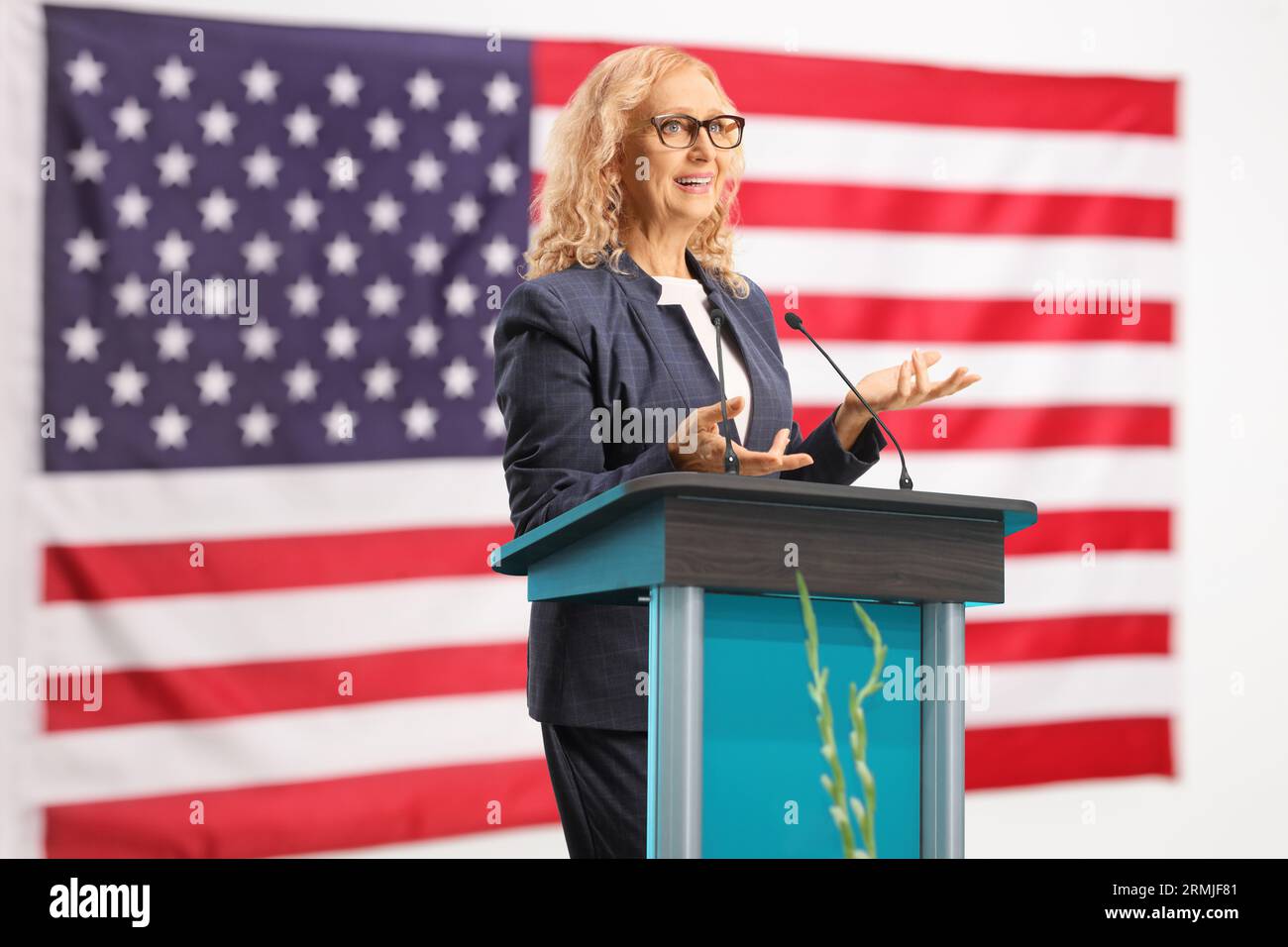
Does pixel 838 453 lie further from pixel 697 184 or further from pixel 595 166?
pixel 595 166

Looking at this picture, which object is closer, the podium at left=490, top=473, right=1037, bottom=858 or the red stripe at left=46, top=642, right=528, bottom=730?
the podium at left=490, top=473, right=1037, bottom=858

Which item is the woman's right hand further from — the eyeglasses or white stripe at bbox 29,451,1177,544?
white stripe at bbox 29,451,1177,544

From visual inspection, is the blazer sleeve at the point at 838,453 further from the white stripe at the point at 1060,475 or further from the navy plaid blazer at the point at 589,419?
the white stripe at the point at 1060,475

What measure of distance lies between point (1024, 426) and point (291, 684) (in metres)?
2.23

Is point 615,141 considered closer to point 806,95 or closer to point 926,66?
point 806,95

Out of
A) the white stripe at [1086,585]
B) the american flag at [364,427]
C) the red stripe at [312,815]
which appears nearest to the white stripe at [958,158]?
the american flag at [364,427]

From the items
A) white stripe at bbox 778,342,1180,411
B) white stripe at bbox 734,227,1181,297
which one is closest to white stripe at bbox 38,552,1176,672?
white stripe at bbox 778,342,1180,411

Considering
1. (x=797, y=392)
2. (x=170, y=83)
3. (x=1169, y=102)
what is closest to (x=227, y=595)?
(x=170, y=83)

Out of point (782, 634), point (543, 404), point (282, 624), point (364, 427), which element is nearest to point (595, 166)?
point (543, 404)

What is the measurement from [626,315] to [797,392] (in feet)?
5.92

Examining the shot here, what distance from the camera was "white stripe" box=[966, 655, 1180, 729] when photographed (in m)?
3.46

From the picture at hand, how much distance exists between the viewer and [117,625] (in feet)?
10.2

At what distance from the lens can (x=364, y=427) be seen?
10.7 feet

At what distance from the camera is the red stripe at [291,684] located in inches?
122
